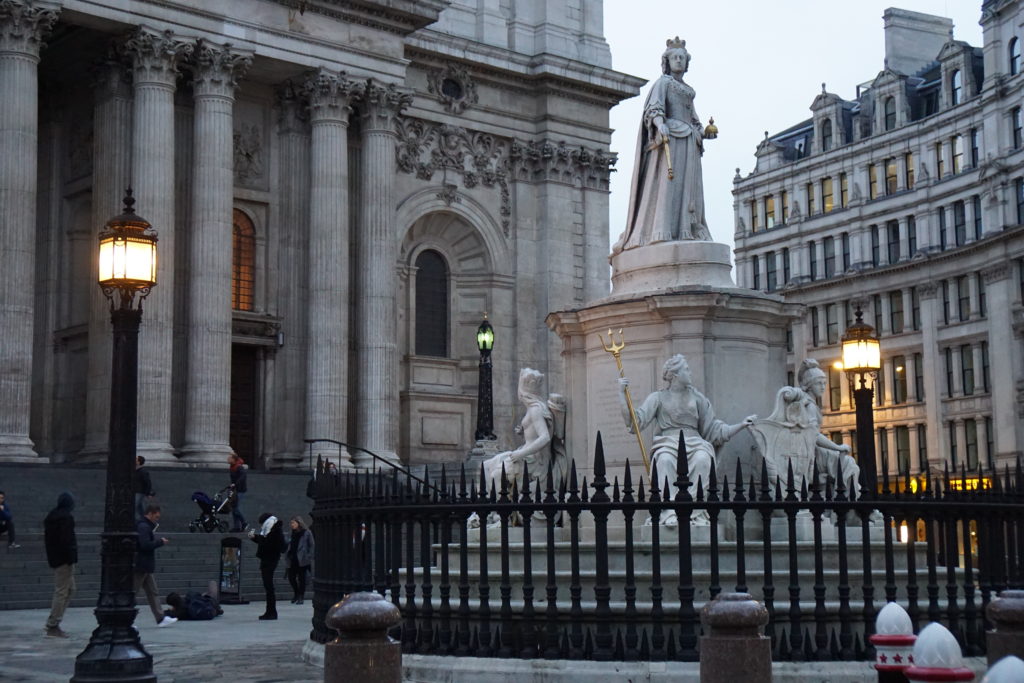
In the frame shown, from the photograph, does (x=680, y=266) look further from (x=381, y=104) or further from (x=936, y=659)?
(x=381, y=104)

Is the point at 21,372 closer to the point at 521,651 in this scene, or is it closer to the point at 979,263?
the point at 521,651

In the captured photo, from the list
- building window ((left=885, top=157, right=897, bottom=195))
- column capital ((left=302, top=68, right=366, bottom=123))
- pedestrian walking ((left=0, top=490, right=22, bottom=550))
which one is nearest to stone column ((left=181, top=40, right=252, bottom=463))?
column capital ((left=302, top=68, right=366, bottom=123))

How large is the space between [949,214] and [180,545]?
46.9 metres

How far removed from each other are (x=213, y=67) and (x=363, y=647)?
1247 inches

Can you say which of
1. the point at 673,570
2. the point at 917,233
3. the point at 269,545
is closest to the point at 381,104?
the point at 269,545

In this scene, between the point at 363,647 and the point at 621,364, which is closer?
the point at 363,647

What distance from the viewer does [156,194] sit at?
3666cm

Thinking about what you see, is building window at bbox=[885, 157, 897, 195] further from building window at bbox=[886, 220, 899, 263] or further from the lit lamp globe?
the lit lamp globe

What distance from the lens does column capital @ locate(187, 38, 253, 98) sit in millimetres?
38031

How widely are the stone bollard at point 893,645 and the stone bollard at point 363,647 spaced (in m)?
2.89

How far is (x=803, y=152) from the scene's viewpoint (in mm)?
77750

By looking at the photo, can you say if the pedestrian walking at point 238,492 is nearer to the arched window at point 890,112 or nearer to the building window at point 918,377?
the building window at point 918,377

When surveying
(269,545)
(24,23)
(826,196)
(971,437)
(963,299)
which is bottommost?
(269,545)

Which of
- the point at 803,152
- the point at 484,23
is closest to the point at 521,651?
the point at 484,23
